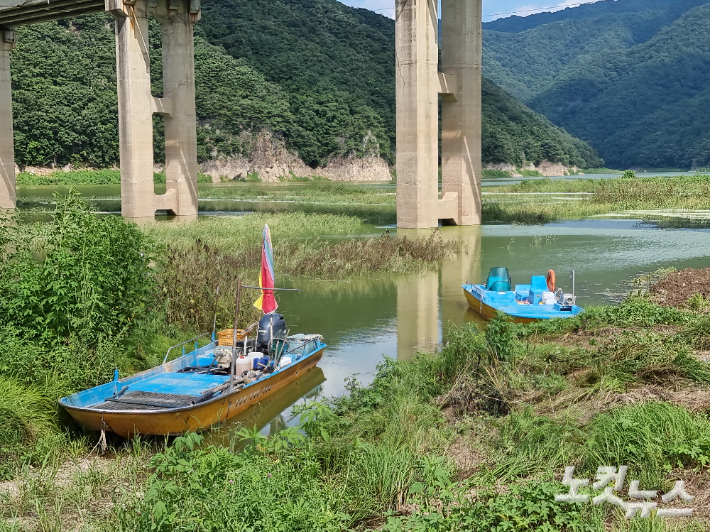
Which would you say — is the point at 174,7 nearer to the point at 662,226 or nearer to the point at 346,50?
the point at 662,226

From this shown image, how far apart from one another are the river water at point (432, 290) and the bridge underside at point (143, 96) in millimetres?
11694

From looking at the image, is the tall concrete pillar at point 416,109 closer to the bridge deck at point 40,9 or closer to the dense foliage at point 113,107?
the bridge deck at point 40,9

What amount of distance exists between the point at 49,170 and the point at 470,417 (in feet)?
258

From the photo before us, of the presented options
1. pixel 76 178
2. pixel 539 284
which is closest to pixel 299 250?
pixel 539 284

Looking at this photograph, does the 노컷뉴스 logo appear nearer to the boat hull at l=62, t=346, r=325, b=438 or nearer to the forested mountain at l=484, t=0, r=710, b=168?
the boat hull at l=62, t=346, r=325, b=438

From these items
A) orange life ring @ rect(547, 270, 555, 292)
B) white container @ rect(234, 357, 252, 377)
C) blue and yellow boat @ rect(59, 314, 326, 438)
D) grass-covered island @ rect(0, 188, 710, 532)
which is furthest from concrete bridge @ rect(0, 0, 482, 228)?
white container @ rect(234, 357, 252, 377)

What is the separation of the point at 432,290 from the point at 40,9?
94.4ft

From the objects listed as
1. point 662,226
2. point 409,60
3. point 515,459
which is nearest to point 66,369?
point 515,459

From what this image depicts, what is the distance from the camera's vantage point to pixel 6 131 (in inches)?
1740

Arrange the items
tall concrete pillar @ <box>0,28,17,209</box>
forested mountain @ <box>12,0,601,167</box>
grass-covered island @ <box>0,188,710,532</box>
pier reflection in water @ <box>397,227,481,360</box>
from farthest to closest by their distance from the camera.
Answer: forested mountain @ <box>12,0,601,167</box>, tall concrete pillar @ <box>0,28,17,209</box>, pier reflection in water @ <box>397,227,481,360</box>, grass-covered island @ <box>0,188,710,532</box>

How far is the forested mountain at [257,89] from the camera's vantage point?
268 feet

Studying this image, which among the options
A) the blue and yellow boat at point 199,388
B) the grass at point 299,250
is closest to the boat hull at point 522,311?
the blue and yellow boat at point 199,388

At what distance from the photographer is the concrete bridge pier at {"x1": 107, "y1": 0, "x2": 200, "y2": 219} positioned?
36219 mm

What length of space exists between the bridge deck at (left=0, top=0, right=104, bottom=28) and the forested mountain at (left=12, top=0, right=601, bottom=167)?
38456 millimetres
